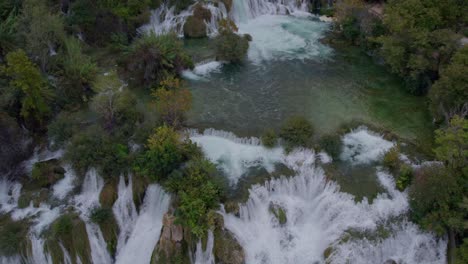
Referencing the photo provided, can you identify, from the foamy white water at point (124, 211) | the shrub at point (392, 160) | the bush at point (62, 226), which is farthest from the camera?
the shrub at point (392, 160)

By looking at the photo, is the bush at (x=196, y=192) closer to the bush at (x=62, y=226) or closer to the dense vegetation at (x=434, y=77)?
the bush at (x=62, y=226)

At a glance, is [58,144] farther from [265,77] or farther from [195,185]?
[265,77]

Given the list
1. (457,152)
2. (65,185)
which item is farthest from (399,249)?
(65,185)

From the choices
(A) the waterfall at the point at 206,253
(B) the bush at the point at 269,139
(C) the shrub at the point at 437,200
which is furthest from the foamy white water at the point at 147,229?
(C) the shrub at the point at 437,200

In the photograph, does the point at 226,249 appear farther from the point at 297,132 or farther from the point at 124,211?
the point at 297,132

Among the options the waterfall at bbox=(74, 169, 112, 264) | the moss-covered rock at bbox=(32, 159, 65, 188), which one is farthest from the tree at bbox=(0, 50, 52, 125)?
the waterfall at bbox=(74, 169, 112, 264)

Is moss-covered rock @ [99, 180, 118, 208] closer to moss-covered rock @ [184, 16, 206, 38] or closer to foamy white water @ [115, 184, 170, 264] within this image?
foamy white water @ [115, 184, 170, 264]
